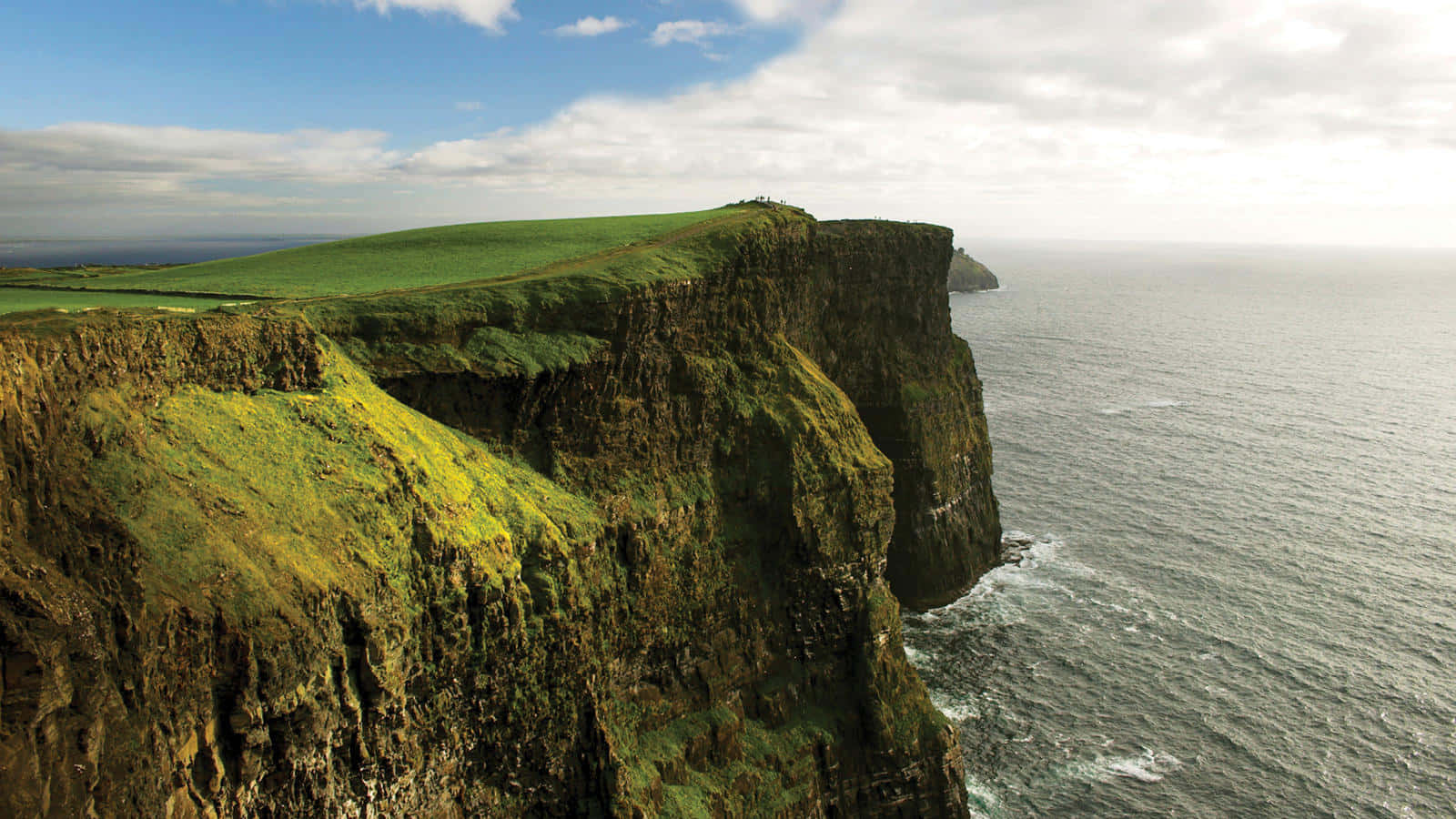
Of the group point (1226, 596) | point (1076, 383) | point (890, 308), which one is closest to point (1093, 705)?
point (1226, 596)

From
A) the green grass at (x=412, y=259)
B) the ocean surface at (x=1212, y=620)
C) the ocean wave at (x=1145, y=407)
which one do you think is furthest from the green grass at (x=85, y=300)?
the ocean wave at (x=1145, y=407)

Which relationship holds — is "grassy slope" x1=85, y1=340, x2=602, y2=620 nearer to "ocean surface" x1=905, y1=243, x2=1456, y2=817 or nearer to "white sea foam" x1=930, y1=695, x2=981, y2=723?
"white sea foam" x1=930, y1=695, x2=981, y2=723

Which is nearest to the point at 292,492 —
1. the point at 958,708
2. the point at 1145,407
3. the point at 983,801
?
the point at 983,801

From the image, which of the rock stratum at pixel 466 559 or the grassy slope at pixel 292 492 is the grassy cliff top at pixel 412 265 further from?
the grassy slope at pixel 292 492

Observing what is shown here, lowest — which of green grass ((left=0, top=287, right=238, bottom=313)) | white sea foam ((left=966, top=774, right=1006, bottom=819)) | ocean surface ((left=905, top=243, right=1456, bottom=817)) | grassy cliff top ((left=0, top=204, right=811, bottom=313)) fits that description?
white sea foam ((left=966, top=774, right=1006, bottom=819))

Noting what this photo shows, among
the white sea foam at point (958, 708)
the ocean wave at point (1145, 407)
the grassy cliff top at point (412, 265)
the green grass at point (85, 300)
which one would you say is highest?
the grassy cliff top at point (412, 265)

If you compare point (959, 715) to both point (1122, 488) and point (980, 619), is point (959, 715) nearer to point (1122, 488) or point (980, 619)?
point (980, 619)

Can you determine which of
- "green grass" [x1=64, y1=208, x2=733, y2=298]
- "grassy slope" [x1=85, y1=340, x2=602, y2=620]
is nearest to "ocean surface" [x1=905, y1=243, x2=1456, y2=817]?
"grassy slope" [x1=85, y1=340, x2=602, y2=620]
